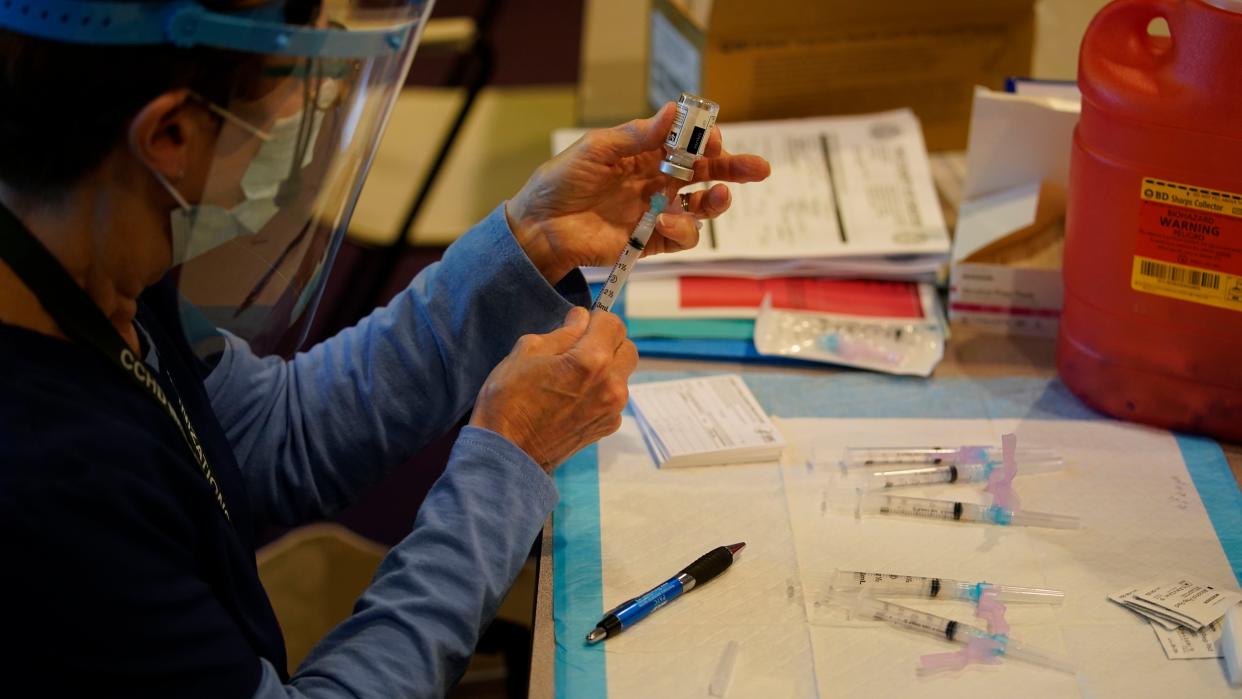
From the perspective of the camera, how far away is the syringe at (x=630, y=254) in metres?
1.10

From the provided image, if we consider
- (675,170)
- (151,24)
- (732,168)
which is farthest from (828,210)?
(151,24)

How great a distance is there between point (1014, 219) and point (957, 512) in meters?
0.46

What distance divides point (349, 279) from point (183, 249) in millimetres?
1812

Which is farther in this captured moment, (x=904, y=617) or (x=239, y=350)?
(x=239, y=350)

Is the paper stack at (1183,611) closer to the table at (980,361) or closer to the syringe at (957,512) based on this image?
the syringe at (957,512)

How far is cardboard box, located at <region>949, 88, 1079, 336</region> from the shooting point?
134 cm

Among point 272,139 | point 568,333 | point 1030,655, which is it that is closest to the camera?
point 272,139

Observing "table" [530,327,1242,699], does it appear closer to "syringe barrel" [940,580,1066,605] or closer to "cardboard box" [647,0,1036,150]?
"syringe barrel" [940,580,1066,605]

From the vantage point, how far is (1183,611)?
3.11 ft

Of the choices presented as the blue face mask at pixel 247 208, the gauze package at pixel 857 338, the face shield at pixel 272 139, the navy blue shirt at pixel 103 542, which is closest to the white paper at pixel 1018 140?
the gauze package at pixel 857 338

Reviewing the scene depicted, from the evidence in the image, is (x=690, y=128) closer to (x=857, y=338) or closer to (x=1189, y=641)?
(x=857, y=338)

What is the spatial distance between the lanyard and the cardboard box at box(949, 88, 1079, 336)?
890 millimetres

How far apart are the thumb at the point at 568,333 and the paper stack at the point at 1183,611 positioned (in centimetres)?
49

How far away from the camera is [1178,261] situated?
43.3 inches
